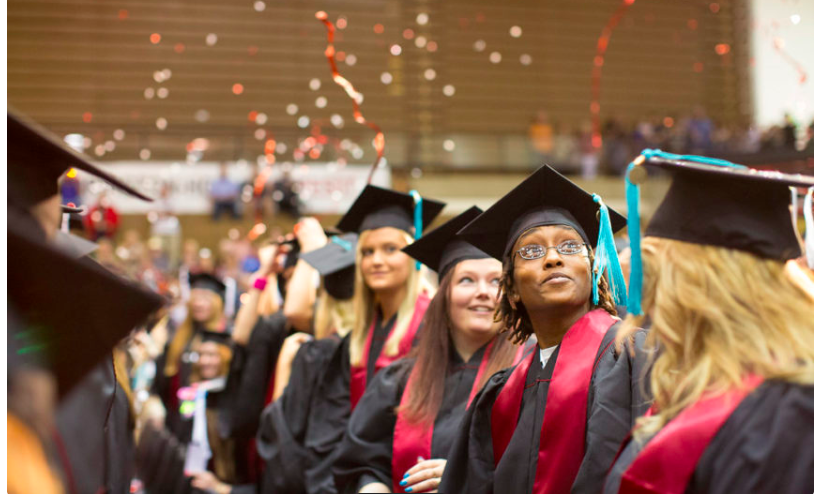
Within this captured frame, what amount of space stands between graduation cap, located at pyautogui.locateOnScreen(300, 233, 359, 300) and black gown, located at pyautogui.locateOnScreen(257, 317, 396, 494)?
34 centimetres

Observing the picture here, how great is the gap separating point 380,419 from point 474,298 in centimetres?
61

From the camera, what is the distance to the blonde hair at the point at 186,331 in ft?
20.8

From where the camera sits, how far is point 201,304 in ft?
20.8

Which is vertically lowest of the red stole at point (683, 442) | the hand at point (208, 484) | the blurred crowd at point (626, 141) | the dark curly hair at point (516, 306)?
the hand at point (208, 484)

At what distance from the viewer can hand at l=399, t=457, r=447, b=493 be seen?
266cm

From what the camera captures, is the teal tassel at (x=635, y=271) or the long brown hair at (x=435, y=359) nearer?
the teal tassel at (x=635, y=271)

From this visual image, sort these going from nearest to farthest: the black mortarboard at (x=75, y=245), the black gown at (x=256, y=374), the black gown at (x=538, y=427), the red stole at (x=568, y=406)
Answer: the black gown at (x=538, y=427) → the red stole at (x=568, y=406) → the black mortarboard at (x=75, y=245) → the black gown at (x=256, y=374)

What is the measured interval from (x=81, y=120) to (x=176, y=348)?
8521 mm

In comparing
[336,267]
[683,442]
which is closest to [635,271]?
[683,442]

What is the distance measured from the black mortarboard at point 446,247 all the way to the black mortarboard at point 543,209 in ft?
1.77

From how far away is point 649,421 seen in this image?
1640 mm

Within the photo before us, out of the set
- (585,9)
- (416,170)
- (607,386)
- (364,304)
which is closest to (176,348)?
(364,304)

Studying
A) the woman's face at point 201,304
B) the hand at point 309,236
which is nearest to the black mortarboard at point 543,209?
the hand at point 309,236

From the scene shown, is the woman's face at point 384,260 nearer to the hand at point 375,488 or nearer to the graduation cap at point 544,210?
the hand at point 375,488
